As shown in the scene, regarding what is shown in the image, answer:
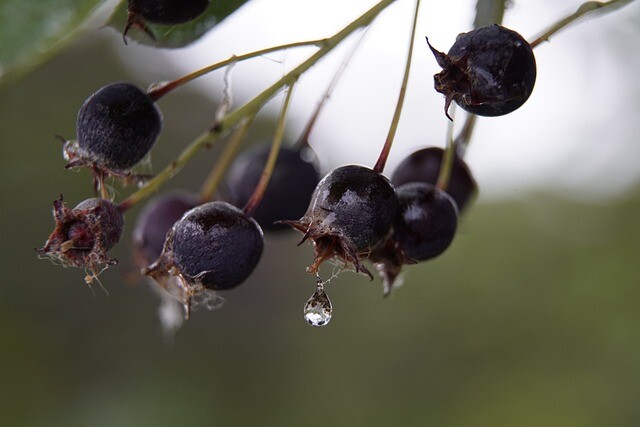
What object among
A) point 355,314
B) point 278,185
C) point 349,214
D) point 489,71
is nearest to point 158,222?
point 278,185

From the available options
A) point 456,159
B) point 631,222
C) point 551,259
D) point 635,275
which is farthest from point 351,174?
point 551,259

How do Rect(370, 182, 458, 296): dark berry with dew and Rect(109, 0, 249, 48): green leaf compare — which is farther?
Rect(109, 0, 249, 48): green leaf

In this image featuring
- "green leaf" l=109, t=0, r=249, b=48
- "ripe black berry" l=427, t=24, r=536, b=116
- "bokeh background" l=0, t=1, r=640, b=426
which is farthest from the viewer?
"bokeh background" l=0, t=1, r=640, b=426

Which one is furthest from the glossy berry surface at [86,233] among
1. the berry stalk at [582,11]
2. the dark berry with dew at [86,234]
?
the berry stalk at [582,11]

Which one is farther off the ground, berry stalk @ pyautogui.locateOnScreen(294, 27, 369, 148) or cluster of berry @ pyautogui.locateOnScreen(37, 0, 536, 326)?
berry stalk @ pyautogui.locateOnScreen(294, 27, 369, 148)

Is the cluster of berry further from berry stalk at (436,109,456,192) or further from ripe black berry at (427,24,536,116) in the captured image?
berry stalk at (436,109,456,192)

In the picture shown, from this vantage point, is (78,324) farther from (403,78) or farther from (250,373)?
(403,78)

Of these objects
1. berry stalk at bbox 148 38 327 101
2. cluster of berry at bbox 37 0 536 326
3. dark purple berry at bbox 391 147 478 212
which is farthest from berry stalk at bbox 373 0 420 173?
dark purple berry at bbox 391 147 478 212

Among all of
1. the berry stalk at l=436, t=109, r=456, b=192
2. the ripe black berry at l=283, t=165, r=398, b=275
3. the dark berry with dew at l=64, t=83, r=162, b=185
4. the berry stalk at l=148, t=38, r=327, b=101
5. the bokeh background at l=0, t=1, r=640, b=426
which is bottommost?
the ripe black berry at l=283, t=165, r=398, b=275

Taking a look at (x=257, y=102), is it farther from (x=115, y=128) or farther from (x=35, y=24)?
(x=35, y=24)
